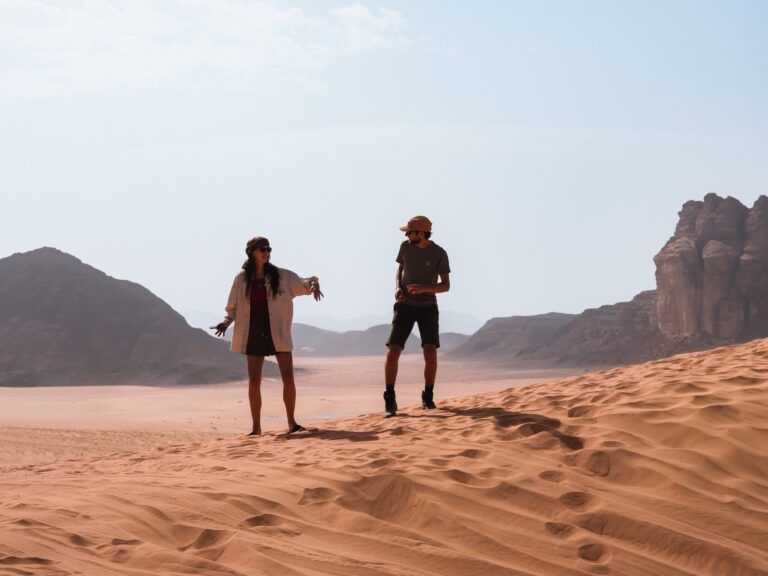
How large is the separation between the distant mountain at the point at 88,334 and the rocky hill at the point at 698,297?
23.6 meters

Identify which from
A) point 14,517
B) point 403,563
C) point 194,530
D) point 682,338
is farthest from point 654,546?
point 682,338

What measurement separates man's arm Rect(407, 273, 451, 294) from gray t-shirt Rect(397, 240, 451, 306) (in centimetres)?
6

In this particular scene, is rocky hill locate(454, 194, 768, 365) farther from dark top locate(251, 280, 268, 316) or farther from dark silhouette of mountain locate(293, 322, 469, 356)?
dark silhouette of mountain locate(293, 322, 469, 356)

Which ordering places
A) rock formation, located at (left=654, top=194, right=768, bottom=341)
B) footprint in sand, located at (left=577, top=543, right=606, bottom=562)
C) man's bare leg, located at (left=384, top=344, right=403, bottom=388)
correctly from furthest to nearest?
rock formation, located at (left=654, top=194, right=768, bottom=341) < man's bare leg, located at (left=384, top=344, right=403, bottom=388) < footprint in sand, located at (left=577, top=543, right=606, bottom=562)

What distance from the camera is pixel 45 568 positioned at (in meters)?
3.37

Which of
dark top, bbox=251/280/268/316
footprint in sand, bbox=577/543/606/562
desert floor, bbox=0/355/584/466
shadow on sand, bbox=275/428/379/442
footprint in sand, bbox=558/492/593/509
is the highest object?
dark top, bbox=251/280/268/316

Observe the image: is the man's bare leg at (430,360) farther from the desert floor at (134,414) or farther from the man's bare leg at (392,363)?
the desert floor at (134,414)

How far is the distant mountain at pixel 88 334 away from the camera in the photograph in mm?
48594

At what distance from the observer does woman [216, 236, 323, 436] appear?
306 inches

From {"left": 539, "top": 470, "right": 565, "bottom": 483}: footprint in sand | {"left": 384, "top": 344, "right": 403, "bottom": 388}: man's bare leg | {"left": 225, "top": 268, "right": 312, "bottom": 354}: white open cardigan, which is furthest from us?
{"left": 384, "top": 344, "right": 403, "bottom": 388}: man's bare leg

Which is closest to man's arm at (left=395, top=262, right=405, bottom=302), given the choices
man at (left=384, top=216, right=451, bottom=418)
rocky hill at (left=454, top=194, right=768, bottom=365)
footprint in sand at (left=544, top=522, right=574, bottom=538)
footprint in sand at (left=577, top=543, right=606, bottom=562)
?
man at (left=384, top=216, right=451, bottom=418)

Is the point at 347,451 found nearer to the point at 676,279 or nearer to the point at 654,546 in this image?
the point at 654,546

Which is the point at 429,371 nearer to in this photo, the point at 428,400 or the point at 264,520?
the point at 428,400

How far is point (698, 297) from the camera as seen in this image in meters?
52.3
